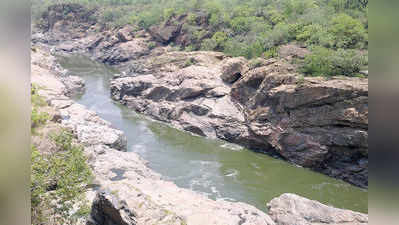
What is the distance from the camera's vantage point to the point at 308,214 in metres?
12.4

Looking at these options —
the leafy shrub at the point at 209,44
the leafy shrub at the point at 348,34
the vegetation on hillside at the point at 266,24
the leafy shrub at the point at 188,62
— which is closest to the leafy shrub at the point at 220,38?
the vegetation on hillside at the point at 266,24

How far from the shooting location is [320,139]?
18812 millimetres

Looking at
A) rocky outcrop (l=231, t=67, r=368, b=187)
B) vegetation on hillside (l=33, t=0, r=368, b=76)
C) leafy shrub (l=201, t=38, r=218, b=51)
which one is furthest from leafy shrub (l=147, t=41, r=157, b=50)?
rocky outcrop (l=231, t=67, r=368, b=187)

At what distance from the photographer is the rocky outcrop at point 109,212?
936 centimetres

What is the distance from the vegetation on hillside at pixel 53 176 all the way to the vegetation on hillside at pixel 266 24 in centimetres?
1634

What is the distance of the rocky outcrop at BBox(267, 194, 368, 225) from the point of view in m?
12.0

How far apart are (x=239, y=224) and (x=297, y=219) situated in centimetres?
235

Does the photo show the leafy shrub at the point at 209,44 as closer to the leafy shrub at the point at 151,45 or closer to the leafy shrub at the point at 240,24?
the leafy shrub at the point at 240,24

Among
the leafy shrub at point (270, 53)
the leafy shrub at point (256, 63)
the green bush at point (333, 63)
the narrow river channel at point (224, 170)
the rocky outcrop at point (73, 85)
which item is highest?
the green bush at point (333, 63)

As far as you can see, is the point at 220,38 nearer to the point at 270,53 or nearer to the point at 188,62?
the point at 188,62

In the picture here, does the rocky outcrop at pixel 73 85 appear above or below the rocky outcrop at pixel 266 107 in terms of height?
below

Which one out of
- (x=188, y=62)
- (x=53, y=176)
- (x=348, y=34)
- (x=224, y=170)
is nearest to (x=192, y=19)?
(x=188, y=62)
